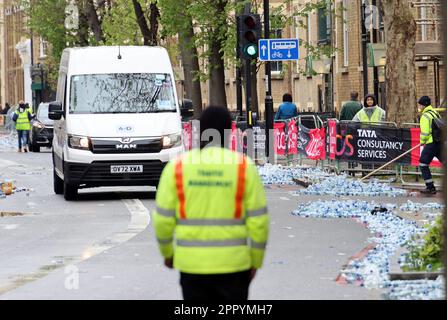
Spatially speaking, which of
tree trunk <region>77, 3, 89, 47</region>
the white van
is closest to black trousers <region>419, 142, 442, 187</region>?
the white van

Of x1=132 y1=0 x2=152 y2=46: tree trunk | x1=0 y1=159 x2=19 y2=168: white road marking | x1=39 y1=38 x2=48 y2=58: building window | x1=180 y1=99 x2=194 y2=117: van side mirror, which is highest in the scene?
x1=39 y1=38 x2=48 y2=58: building window

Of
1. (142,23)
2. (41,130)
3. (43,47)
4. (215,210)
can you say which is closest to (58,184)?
(215,210)

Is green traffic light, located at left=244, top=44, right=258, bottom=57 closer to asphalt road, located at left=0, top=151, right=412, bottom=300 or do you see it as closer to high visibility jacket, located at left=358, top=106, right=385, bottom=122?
high visibility jacket, located at left=358, top=106, right=385, bottom=122

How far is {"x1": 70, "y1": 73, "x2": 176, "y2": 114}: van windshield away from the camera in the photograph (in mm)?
24425

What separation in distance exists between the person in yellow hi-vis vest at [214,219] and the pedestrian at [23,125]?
4507 cm

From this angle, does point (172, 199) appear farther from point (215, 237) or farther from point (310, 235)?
point (310, 235)

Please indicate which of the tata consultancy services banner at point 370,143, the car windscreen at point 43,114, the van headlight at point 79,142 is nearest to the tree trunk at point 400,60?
the tata consultancy services banner at point 370,143

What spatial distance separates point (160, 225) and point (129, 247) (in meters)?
8.45

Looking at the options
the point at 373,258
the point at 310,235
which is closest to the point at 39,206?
the point at 310,235

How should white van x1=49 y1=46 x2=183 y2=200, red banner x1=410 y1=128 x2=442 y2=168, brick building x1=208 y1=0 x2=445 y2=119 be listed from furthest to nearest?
brick building x1=208 y1=0 x2=445 y2=119 → red banner x1=410 y1=128 x2=442 y2=168 → white van x1=49 y1=46 x2=183 y2=200

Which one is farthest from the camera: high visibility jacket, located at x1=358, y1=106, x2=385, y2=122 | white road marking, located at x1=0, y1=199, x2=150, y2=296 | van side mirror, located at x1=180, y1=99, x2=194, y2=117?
high visibility jacket, located at x1=358, y1=106, x2=385, y2=122

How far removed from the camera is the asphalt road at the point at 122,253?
12523mm

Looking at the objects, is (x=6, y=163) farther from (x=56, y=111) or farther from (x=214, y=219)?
(x=214, y=219)

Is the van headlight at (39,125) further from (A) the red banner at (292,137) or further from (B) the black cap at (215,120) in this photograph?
(B) the black cap at (215,120)
